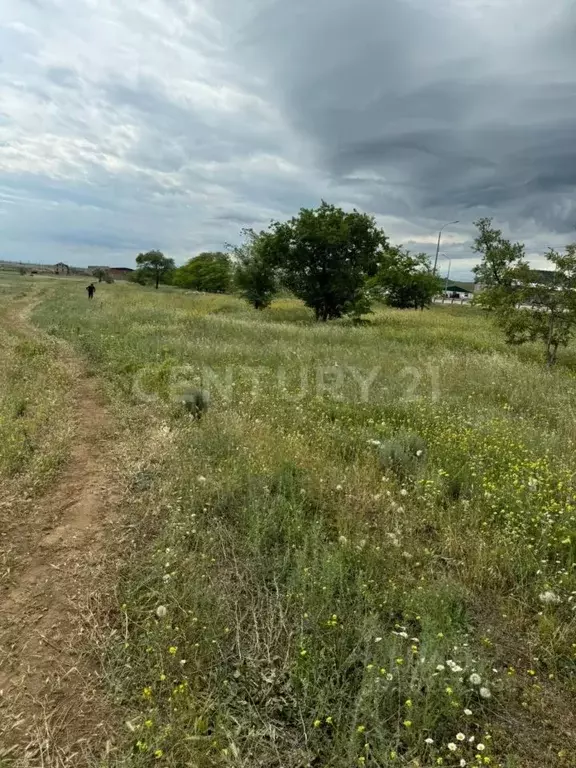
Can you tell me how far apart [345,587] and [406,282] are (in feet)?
132

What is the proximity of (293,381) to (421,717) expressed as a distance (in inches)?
263

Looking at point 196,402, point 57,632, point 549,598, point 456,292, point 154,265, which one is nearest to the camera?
point 57,632

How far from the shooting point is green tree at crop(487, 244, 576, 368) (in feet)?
41.8

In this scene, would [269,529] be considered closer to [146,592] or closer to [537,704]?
[146,592]

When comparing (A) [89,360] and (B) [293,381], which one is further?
(A) [89,360]

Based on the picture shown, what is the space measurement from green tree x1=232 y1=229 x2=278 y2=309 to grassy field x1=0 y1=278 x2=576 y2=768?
24.8 metres

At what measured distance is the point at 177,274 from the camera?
9481 centimetres

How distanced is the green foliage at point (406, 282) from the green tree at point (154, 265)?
58373 mm

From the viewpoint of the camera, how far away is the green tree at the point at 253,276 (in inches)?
1201

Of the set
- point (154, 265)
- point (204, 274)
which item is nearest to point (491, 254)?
point (204, 274)

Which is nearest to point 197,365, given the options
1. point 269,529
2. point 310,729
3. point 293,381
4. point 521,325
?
point 293,381

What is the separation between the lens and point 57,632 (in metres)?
2.92

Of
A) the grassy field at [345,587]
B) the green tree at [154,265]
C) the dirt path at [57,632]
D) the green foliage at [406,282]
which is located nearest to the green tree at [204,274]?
the green tree at [154,265]

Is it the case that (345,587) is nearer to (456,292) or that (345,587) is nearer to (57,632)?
(57,632)
